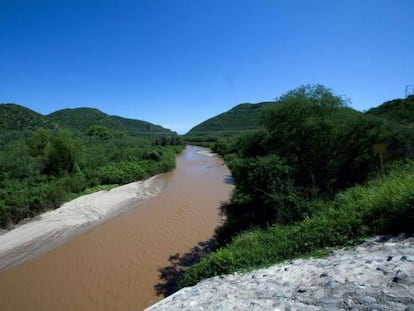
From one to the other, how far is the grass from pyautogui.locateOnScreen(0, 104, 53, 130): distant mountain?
59593mm

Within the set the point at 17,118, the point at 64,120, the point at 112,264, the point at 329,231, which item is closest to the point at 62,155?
the point at 112,264

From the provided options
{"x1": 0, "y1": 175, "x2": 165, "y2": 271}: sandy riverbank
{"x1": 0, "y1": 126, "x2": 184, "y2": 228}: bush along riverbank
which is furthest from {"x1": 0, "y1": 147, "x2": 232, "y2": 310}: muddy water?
{"x1": 0, "y1": 126, "x2": 184, "y2": 228}: bush along riverbank

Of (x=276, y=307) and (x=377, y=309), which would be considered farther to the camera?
(x=276, y=307)

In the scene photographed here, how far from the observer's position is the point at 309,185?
995 centimetres

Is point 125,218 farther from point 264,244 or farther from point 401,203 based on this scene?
point 401,203

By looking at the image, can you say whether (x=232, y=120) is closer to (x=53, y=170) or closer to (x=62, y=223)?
(x=53, y=170)

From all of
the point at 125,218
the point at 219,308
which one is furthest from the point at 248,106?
the point at 219,308

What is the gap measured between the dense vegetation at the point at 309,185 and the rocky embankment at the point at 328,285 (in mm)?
675

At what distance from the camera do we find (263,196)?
29.8 ft

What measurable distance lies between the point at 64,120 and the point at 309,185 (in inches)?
3724

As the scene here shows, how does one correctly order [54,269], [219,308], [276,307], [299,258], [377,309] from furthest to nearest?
[54,269] → [299,258] → [219,308] → [276,307] → [377,309]

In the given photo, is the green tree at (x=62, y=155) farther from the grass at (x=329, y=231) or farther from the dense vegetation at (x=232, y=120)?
the dense vegetation at (x=232, y=120)

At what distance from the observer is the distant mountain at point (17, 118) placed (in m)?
51.1

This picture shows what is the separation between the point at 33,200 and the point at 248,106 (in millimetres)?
134848
